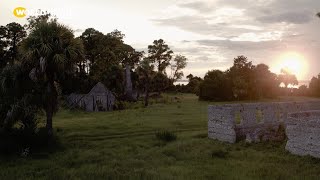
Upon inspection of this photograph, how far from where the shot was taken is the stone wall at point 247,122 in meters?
24.5

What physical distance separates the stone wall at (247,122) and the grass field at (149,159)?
0.96 meters

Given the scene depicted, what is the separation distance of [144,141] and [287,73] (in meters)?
83.8

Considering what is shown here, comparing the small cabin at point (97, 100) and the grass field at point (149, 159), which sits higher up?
the small cabin at point (97, 100)

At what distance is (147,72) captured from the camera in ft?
177

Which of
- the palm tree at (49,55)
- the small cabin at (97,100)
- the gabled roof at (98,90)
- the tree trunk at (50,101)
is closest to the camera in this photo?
the palm tree at (49,55)

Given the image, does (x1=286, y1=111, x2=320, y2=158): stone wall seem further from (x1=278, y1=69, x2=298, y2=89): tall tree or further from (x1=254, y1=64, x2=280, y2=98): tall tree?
(x1=278, y1=69, x2=298, y2=89): tall tree

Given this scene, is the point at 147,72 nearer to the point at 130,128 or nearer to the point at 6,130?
the point at 130,128

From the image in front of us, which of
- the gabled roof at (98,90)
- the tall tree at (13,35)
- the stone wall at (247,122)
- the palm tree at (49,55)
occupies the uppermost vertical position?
the tall tree at (13,35)

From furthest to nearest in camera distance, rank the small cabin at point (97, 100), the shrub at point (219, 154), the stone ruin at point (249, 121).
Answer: the small cabin at point (97, 100)
the stone ruin at point (249, 121)
the shrub at point (219, 154)

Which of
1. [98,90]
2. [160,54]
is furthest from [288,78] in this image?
[98,90]

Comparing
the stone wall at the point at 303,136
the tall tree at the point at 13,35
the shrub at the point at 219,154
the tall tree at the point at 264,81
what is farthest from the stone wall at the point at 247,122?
the tall tree at the point at 13,35

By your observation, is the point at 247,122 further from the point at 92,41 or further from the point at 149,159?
the point at 92,41

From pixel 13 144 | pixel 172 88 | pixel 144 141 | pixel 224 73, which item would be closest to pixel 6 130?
pixel 13 144

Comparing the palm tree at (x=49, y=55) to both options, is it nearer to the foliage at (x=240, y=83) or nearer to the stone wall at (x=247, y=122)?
the stone wall at (x=247, y=122)
